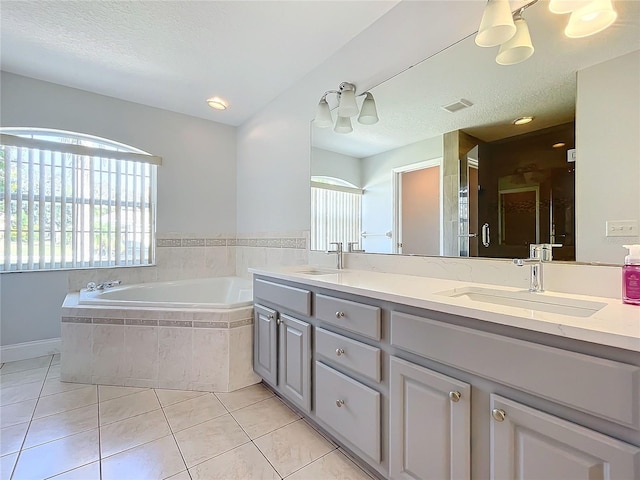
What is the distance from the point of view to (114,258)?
3047 mm

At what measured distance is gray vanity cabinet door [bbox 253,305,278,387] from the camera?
1.91 m

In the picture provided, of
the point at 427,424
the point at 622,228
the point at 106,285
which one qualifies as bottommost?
the point at 427,424

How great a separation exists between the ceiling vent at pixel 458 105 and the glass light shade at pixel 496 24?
10.2 inches

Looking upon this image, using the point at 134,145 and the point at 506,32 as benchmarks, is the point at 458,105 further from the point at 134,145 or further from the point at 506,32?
the point at 134,145

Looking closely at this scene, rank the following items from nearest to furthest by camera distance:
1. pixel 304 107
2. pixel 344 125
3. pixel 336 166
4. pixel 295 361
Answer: pixel 295 361 < pixel 344 125 < pixel 336 166 < pixel 304 107

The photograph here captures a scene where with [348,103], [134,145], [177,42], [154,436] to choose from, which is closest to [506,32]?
[348,103]

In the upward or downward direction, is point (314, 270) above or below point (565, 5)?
below

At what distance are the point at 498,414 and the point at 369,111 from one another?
1766 millimetres

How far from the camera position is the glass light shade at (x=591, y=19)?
3.52 feet

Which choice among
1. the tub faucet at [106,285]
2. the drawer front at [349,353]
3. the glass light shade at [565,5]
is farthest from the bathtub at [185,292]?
the glass light shade at [565,5]

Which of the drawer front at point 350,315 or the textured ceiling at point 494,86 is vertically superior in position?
the textured ceiling at point 494,86

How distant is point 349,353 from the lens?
1.37m

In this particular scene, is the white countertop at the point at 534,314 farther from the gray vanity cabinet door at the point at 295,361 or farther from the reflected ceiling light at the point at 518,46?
the reflected ceiling light at the point at 518,46

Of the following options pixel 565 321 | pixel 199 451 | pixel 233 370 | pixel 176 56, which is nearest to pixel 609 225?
pixel 565 321
